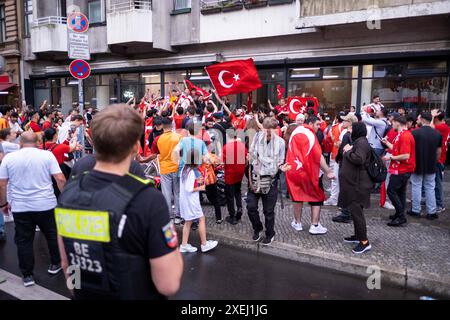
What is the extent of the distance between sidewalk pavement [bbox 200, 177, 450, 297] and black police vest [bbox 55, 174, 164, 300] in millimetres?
3699

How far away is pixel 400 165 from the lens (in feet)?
21.3

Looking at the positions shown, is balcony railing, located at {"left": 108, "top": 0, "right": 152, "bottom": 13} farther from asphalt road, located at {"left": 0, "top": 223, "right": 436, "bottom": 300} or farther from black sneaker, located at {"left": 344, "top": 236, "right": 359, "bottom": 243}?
black sneaker, located at {"left": 344, "top": 236, "right": 359, "bottom": 243}

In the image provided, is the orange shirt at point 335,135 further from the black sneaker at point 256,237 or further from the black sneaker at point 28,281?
the black sneaker at point 28,281

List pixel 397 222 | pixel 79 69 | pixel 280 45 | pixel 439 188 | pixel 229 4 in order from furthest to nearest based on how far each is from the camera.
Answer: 1. pixel 229 4
2. pixel 280 45
3. pixel 79 69
4. pixel 439 188
5. pixel 397 222

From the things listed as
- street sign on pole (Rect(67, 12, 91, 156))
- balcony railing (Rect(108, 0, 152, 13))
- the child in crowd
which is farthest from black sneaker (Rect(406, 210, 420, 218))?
balcony railing (Rect(108, 0, 152, 13))

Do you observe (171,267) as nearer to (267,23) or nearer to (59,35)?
(267,23)

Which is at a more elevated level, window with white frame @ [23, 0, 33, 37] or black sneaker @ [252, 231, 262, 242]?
window with white frame @ [23, 0, 33, 37]

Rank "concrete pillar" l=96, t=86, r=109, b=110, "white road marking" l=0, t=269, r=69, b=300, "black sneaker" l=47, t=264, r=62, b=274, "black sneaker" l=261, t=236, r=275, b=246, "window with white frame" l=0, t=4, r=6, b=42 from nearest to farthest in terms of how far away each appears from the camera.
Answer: "white road marking" l=0, t=269, r=69, b=300
"black sneaker" l=47, t=264, r=62, b=274
"black sneaker" l=261, t=236, r=275, b=246
"concrete pillar" l=96, t=86, r=109, b=110
"window with white frame" l=0, t=4, r=6, b=42

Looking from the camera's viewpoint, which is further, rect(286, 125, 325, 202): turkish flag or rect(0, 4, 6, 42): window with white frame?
rect(0, 4, 6, 42): window with white frame

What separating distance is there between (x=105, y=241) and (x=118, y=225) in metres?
0.12

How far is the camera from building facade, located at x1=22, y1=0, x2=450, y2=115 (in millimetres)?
12219

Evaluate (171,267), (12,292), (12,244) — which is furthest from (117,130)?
→ (12,244)

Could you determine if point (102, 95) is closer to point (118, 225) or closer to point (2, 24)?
point (2, 24)

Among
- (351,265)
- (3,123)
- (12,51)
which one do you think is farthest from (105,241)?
(12,51)
